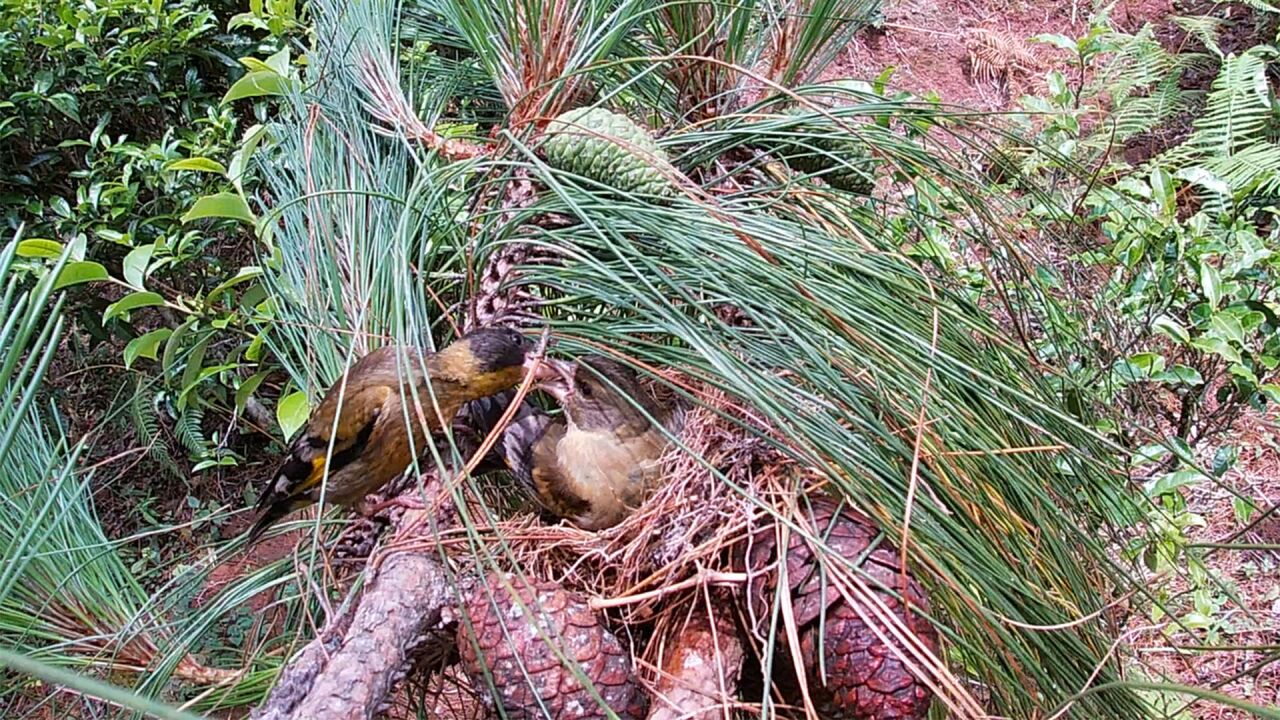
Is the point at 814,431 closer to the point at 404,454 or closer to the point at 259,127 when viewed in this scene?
the point at 404,454

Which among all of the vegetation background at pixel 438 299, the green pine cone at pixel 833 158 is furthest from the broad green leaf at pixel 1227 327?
the green pine cone at pixel 833 158

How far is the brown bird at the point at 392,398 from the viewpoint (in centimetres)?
61

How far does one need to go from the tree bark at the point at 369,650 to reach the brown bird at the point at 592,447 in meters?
0.10

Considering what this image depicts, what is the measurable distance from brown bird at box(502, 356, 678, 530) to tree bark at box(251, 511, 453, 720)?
0.31 feet

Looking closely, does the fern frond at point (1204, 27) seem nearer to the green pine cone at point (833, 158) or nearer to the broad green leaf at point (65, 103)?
the green pine cone at point (833, 158)

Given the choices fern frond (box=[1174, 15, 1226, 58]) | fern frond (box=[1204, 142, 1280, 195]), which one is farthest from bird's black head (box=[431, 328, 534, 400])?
fern frond (box=[1174, 15, 1226, 58])

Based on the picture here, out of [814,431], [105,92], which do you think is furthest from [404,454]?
[105,92]

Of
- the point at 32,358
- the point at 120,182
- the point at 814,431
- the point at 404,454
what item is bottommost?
the point at 120,182

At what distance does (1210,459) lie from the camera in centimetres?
146

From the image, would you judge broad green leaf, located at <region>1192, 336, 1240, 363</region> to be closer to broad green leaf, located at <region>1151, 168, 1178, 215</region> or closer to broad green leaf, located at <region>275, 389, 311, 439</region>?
broad green leaf, located at <region>1151, 168, 1178, 215</region>

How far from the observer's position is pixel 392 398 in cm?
63

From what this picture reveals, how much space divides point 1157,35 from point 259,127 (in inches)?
107

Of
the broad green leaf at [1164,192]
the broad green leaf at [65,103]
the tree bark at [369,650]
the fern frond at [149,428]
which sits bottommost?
the fern frond at [149,428]

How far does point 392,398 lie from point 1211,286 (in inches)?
39.4
